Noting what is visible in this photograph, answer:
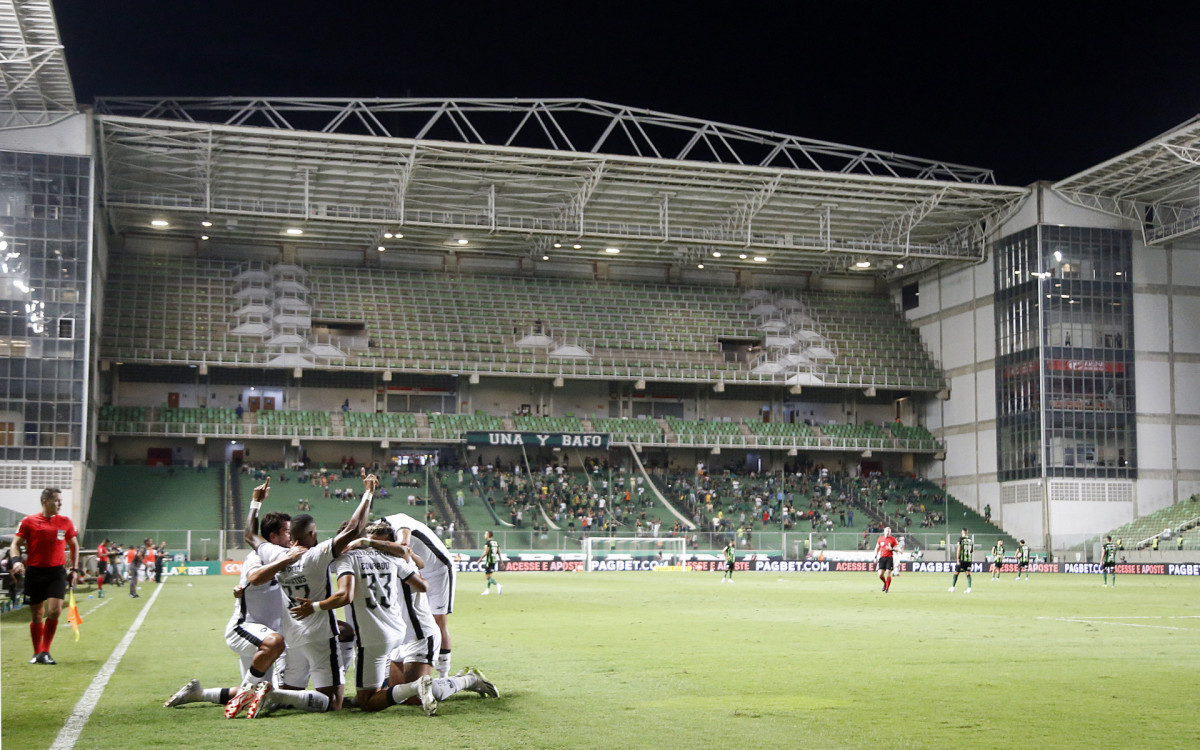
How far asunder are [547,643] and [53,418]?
43.7 m

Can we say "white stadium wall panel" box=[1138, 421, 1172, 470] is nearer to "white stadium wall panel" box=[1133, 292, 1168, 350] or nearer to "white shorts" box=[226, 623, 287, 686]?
"white stadium wall panel" box=[1133, 292, 1168, 350]

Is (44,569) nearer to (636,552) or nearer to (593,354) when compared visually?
(636,552)

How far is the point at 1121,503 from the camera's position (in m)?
71.2

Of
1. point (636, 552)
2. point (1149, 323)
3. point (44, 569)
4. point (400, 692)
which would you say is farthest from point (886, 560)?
point (1149, 323)

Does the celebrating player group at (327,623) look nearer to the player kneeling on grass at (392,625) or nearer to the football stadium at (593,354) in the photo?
the player kneeling on grass at (392,625)

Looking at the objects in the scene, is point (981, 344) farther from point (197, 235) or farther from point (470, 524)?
point (197, 235)

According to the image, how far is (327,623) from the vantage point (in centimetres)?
1072

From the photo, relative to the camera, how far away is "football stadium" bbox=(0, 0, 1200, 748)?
55562 millimetres

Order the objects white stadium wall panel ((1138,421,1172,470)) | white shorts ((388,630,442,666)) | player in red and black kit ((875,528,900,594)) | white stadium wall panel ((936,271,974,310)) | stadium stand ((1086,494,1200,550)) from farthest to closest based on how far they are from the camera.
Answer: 1. white stadium wall panel ((936,271,974,310))
2. white stadium wall panel ((1138,421,1172,470))
3. stadium stand ((1086,494,1200,550))
4. player in red and black kit ((875,528,900,594))
5. white shorts ((388,630,442,666))

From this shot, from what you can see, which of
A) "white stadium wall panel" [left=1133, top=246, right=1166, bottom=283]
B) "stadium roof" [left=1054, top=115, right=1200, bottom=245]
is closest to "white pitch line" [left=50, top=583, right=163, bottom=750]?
"stadium roof" [left=1054, top=115, right=1200, bottom=245]

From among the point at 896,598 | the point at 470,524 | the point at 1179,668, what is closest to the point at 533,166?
the point at 470,524

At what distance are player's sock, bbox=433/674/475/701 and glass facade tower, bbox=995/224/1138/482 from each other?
210ft

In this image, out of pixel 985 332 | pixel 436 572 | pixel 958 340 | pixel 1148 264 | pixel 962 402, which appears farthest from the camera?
pixel 958 340

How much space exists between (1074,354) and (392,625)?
66875 mm
